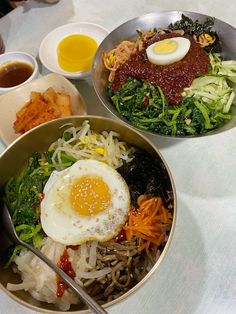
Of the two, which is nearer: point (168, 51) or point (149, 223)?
point (149, 223)

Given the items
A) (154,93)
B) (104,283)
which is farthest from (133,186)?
(154,93)

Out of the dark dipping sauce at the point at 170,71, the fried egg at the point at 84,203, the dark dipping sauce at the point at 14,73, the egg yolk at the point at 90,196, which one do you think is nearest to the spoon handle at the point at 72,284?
the fried egg at the point at 84,203

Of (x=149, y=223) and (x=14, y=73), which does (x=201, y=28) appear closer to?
(x=14, y=73)

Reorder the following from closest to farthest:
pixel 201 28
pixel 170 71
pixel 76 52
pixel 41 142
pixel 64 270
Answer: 1. pixel 64 270
2. pixel 41 142
3. pixel 170 71
4. pixel 201 28
5. pixel 76 52

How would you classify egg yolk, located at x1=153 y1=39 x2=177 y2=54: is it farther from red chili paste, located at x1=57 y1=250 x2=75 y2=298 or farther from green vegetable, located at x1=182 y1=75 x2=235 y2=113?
red chili paste, located at x1=57 y1=250 x2=75 y2=298

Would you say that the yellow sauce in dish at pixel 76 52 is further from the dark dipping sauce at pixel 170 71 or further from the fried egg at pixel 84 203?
the fried egg at pixel 84 203

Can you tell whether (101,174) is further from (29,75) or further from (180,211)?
(29,75)

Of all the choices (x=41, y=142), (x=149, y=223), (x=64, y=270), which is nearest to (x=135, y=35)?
(x=41, y=142)

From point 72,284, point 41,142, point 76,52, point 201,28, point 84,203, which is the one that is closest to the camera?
point 72,284
